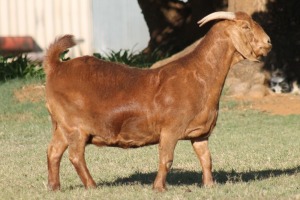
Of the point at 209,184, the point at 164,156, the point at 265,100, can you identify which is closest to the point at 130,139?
the point at 164,156

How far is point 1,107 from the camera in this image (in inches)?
769

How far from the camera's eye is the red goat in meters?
9.39

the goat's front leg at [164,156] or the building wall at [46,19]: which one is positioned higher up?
the goat's front leg at [164,156]

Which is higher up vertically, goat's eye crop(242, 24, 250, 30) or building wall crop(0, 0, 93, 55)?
goat's eye crop(242, 24, 250, 30)

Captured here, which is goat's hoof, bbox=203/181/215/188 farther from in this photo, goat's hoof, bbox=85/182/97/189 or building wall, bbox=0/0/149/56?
building wall, bbox=0/0/149/56

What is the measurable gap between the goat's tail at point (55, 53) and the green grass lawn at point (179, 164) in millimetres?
1240

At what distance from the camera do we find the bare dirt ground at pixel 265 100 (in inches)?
743

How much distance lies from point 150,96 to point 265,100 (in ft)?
34.4

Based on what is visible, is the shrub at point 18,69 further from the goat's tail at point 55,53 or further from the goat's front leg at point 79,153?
the goat's front leg at point 79,153

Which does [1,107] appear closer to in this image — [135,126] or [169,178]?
[169,178]

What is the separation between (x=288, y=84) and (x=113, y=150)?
710cm

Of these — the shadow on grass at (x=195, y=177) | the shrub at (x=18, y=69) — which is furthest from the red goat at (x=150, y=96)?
the shrub at (x=18, y=69)

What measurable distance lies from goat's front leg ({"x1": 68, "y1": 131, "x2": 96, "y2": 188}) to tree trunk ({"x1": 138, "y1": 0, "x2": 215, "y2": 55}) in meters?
15.0

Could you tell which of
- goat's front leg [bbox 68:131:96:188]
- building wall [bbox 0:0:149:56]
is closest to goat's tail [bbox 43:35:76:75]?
goat's front leg [bbox 68:131:96:188]
